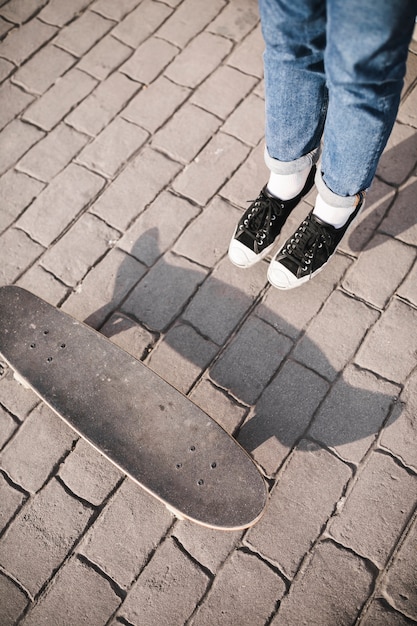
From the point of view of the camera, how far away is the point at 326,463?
1.97 meters

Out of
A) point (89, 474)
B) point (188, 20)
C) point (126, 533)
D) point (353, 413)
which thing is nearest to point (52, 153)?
point (188, 20)

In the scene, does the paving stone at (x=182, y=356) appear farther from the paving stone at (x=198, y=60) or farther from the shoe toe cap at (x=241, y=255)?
the paving stone at (x=198, y=60)

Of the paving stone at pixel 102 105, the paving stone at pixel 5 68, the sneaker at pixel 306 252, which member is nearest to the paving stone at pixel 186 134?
the paving stone at pixel 102 105

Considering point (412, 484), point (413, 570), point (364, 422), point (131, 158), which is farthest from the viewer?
point (131, 158)

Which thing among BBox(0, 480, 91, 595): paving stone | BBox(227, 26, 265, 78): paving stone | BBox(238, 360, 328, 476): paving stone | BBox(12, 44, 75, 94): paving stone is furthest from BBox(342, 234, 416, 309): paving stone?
BBox(12, 44, 75, 94): paving stone

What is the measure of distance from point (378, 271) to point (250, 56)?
1.76 metres

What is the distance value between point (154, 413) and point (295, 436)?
0.67m

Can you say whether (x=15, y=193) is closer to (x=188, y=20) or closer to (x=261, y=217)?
(x=261, y=217)

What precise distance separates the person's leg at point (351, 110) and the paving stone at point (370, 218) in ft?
0.55

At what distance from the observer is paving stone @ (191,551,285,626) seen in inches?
70.0

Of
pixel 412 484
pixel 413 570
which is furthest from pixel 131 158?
pixel 413 570

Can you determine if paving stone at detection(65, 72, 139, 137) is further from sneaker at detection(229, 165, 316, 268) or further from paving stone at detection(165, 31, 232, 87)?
sneaker at detection(229, 165, 316, 268)

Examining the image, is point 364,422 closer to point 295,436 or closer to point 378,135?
point 295,436

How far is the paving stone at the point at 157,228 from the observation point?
97.1 inches
